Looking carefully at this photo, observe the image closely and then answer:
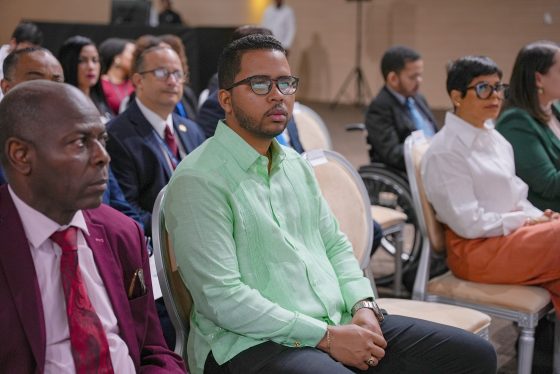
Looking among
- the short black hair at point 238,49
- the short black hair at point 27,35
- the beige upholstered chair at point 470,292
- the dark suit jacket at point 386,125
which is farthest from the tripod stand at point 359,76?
the short black hair at point 238,49

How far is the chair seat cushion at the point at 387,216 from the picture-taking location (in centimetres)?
341

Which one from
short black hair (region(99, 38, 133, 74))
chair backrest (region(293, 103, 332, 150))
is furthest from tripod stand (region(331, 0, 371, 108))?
chair backrest (region(293, 103, 332, 150))

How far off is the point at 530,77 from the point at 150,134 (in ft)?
5.67

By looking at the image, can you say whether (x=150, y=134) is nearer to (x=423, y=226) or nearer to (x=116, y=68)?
(x=423, y=226)

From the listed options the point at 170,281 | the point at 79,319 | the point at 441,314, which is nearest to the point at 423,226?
the point at 441,314

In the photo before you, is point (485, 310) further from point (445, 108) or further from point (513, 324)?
point (445, 108)

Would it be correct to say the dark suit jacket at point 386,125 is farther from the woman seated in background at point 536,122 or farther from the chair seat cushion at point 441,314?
the chair seat cushion at point 441,314

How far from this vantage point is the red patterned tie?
4.39ft

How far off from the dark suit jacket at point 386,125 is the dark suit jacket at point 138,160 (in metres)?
1.62

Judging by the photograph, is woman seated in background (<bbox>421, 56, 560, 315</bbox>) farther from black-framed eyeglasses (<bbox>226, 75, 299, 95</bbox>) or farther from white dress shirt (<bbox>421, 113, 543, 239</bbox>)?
black-framed eyeglasses (<bbox>226, 75, 299, 95</bbox>)

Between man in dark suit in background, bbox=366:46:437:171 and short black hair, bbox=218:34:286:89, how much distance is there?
2095mm

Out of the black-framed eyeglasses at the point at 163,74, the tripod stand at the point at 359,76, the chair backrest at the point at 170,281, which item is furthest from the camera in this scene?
the tripod stand at the point at 359,76

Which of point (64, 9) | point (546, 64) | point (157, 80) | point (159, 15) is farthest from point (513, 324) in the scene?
point (64, 9)

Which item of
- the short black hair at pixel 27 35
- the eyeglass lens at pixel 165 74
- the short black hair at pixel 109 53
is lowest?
the short black hair at pixel 109 53
